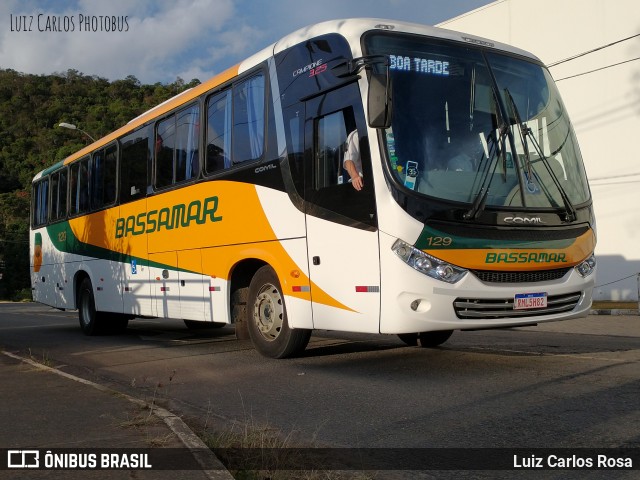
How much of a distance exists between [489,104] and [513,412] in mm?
3309

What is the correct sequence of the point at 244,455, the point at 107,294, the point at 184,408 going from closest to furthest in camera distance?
the point at 244,455
the point at 184,408
the point at 107,294

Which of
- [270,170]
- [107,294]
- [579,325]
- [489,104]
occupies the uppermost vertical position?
[489,104]

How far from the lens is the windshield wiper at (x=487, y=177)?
6.64m

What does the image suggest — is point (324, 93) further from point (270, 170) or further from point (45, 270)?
point (45, 270)

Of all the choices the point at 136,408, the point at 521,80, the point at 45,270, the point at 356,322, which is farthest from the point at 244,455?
the point at 45,270

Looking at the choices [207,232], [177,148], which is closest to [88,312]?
[177,148]

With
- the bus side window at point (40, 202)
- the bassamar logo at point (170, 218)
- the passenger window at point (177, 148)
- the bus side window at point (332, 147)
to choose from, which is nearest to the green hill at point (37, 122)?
the bus side window at point (40, 202)

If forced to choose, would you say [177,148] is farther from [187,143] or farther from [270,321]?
[270,321]

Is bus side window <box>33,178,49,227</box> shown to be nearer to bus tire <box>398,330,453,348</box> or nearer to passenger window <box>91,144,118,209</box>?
passenger window <box>91,144,118,209</box>

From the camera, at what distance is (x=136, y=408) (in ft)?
18.1

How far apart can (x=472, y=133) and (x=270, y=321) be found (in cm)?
328

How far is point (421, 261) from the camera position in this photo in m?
6.50

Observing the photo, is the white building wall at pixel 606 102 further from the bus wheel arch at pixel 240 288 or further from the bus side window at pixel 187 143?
the bus wheel arch at pixel 240 288

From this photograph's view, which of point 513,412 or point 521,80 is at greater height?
point 521,80
